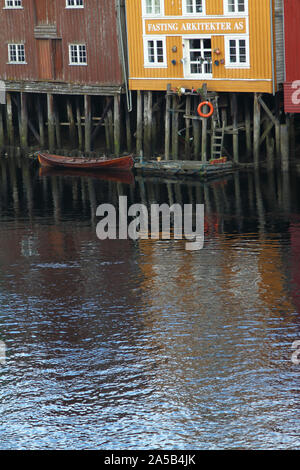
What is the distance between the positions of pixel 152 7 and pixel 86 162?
849 centimetres

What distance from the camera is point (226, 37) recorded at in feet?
146

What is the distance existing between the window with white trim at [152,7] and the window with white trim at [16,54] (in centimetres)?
859

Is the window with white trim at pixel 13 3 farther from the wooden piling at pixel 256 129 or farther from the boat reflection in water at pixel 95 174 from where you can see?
the wooden piling at pixel 256 129

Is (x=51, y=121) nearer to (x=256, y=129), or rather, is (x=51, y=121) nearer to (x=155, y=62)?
(x=155, y=62)

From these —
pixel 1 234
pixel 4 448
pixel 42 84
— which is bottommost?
pixel 4 448

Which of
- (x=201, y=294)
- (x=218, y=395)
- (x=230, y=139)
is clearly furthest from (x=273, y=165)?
(x=218, y=395)

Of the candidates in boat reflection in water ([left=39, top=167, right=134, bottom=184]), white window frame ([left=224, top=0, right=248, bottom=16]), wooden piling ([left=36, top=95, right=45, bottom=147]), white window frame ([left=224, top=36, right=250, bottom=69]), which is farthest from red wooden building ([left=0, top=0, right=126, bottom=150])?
white window frame ([left=224, top=0, right=248, bottom=16])

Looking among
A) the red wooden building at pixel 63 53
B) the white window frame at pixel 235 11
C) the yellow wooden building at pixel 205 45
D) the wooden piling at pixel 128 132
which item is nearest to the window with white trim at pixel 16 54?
the red wooden building at pixel 63 53

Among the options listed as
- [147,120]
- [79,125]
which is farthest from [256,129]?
[79,125]

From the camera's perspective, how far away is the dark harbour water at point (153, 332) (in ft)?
73.5

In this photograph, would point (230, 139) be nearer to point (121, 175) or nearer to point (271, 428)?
point (121, 175)

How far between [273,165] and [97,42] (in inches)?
442

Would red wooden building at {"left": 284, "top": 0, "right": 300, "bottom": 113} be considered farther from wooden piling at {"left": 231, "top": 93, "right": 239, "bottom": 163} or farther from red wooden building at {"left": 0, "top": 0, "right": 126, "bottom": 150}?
red wooden building at {"left": 0, "top": 0, "right": 126, "bottom": 150}

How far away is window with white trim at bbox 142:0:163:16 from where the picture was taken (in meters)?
46.8
